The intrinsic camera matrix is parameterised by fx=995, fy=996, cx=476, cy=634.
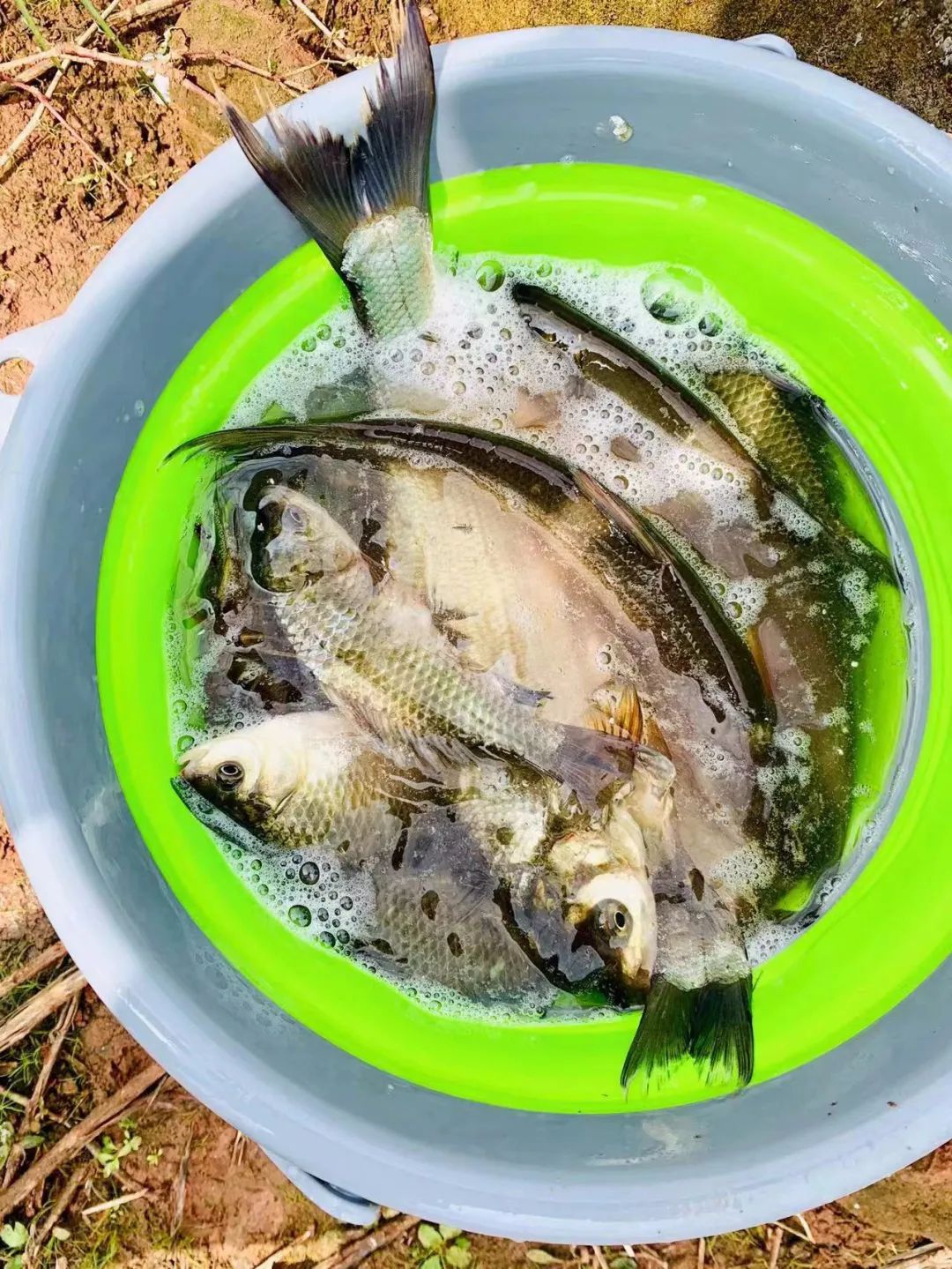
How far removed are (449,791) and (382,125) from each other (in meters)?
0.97

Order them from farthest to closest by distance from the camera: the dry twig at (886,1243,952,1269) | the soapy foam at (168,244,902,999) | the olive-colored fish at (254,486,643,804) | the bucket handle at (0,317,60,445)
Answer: the dry twig at (886,1243,952,1269)
the soapy foam at (168,244,902,999)
the olive-colored fish at (254,486,643,804)
the bucket handle at (0,317,60,445)

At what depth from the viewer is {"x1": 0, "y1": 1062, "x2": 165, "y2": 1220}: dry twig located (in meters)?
1.85

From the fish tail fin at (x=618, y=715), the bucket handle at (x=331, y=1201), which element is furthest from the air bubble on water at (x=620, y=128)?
the bucket handle at (x=331, y=1201)

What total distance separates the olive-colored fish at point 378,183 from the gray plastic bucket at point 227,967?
3cm

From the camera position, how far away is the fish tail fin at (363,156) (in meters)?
1.31

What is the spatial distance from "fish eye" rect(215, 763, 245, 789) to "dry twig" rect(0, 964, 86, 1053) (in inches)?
26.3

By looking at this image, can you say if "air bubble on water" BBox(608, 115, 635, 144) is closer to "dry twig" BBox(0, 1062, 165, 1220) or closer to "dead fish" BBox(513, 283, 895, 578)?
"dead fish" BBox(513, 283, 895, 578)

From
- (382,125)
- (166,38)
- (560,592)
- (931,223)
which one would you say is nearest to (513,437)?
(560,592)

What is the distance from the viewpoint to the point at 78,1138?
186cm

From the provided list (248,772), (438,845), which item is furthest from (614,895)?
(248,772)

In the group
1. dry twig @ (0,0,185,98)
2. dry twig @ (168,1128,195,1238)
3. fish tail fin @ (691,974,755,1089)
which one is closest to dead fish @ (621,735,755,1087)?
fish tail fin @ (691,974,755,1089)

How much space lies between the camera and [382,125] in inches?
53.5

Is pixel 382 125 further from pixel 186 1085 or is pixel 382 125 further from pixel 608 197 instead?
pixel 186 1085

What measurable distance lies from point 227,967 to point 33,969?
2.00 ft
